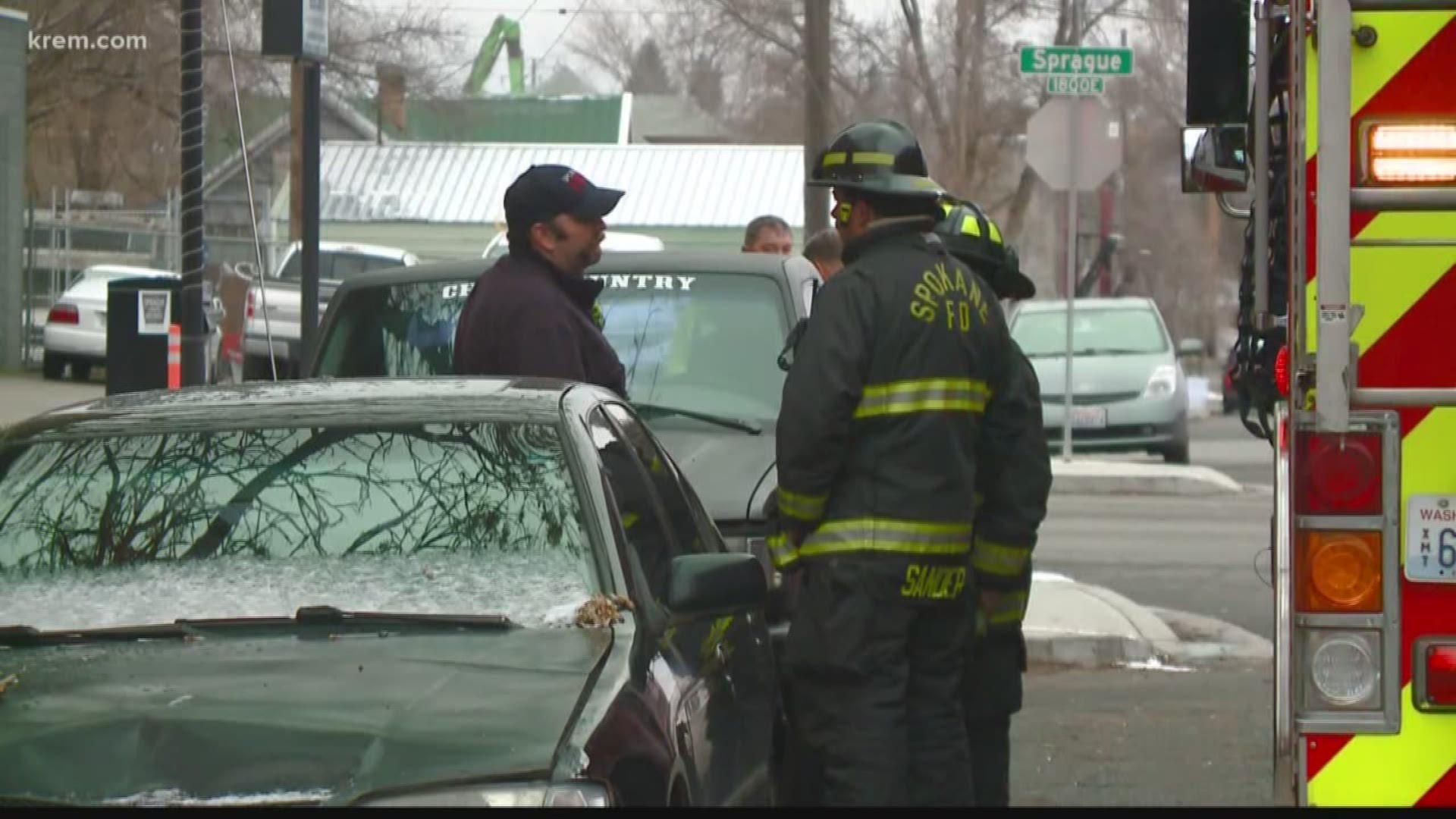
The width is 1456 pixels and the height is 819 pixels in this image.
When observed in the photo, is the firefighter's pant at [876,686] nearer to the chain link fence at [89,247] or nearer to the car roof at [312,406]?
the car roof at [312,406]

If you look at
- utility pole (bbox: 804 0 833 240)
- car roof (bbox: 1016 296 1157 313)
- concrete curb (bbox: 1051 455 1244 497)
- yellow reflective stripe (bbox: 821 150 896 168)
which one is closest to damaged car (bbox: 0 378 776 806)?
yellow reflective stripe (bbox: 821 150 896 168)

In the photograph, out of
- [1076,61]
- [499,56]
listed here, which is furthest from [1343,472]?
[499,56]

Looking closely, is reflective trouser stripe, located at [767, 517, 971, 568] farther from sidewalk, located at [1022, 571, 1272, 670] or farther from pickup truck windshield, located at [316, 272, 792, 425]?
sidewalk, located at [1022, 571, 1272, 670]

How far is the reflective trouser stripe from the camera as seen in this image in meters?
5.35

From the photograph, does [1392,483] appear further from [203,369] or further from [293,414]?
[203,369]

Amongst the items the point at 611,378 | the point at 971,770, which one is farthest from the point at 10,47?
the point at 971,770

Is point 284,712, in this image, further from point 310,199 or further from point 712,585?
point 310,199

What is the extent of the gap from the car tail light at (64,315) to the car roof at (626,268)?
20602 millimetres

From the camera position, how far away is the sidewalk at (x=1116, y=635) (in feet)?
35.2

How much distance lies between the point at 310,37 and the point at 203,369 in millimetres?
2309

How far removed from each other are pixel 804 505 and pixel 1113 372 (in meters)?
17.6

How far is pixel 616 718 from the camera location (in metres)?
4.23

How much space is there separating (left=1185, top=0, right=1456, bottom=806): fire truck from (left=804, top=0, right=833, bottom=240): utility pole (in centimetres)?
1050

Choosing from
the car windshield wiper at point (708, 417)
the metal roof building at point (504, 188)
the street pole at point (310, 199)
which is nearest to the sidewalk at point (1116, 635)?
the car windshield wiper at point (708, 417)
